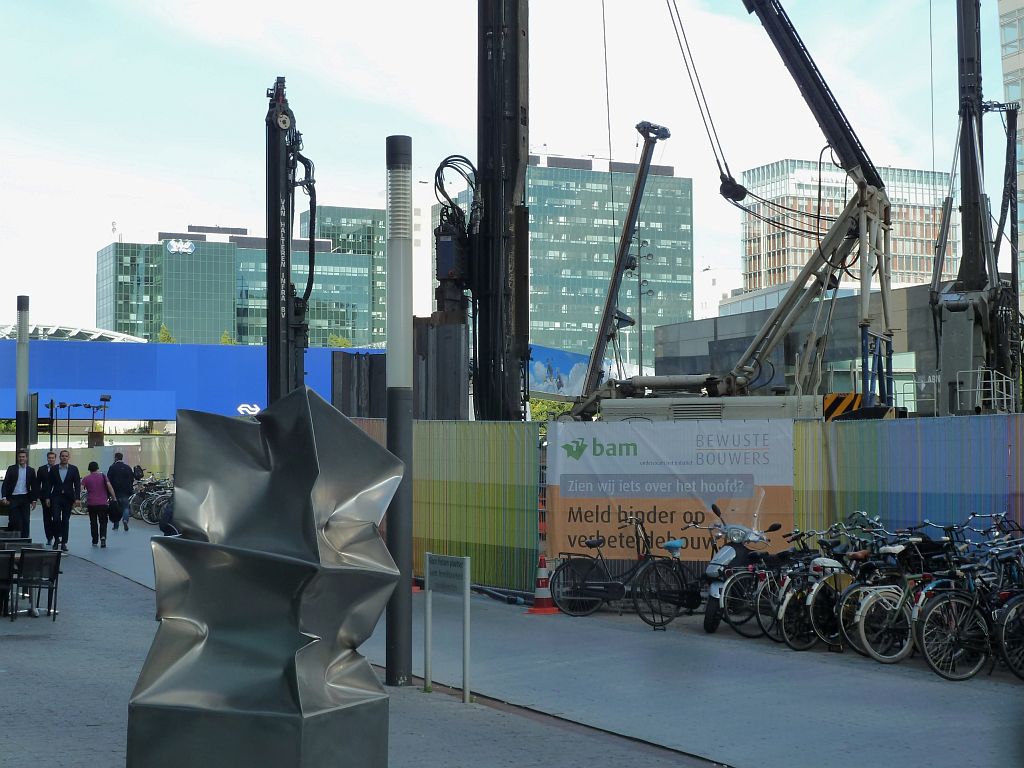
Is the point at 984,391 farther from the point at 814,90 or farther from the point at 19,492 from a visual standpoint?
the point at 19,492

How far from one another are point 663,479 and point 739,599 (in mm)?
2107

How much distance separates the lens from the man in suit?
20.5 m

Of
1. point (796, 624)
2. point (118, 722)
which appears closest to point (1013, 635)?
point (796, 624)

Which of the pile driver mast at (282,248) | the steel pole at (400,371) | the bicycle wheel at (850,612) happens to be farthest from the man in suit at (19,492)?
the bicycle wheel at (850,612)

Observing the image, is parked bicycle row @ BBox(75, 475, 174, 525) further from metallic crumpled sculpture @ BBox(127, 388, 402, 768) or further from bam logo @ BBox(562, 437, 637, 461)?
metallic crumpled sculpture @ BBox(127, 388, 402, 768)

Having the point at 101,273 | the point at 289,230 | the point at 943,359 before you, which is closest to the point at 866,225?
the point at 943,359

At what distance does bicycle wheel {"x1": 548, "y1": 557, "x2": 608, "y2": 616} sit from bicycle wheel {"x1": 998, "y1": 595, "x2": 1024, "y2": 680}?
5.10 meters

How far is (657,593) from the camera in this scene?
13.5 m

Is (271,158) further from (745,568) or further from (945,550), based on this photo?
(945,550)

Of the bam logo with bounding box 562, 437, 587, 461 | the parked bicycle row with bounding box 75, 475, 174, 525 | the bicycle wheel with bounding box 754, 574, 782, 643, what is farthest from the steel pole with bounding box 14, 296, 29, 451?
the bicycle wheel with bounding box 754, 574, 782, 643

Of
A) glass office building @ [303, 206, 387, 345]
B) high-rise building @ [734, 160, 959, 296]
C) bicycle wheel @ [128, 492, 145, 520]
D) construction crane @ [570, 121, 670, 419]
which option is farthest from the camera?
glass office building @ [303, 206, 387, 345]

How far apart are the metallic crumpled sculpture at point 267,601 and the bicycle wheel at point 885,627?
663 cm

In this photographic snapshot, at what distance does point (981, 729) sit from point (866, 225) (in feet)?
50.7

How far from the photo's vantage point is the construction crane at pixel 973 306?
2717 centimetres
